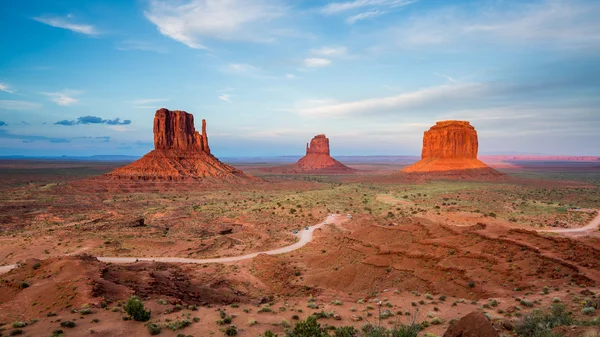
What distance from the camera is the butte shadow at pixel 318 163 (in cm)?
17644

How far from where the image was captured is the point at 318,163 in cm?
18462

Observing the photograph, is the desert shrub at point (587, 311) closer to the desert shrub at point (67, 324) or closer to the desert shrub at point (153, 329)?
the desert shrub at point (153, 329)

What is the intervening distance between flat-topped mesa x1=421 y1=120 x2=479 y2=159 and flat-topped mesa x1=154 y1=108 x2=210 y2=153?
9076 cm

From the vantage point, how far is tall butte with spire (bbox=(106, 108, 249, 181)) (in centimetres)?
9319

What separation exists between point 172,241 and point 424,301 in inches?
1083

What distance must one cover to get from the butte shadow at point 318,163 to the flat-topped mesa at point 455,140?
2316 inches

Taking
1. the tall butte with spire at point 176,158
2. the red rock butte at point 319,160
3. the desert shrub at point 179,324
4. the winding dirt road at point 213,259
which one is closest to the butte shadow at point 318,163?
the red rock butte at point 319,160

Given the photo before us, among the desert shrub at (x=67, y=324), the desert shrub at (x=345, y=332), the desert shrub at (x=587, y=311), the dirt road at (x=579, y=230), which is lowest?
the dirt road at (x=579, y=230)

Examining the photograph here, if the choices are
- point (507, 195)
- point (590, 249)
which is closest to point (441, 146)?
point (507, 195)

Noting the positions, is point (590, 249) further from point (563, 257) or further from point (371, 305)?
point (371, 305)

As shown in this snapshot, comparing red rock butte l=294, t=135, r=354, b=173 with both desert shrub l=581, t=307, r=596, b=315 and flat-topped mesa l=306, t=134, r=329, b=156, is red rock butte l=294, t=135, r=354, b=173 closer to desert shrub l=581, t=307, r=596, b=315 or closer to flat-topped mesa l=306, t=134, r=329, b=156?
flat-topped mesa l=306, t=134, r=329, b=156

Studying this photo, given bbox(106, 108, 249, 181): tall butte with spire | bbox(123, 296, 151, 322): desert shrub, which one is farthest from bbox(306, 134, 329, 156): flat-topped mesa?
bbox(123, 296, 151, 322): desert shrub

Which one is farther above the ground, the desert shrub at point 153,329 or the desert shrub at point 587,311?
the desert shrub at point 587,311

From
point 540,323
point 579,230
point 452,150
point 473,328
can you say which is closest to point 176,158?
point 452,150
